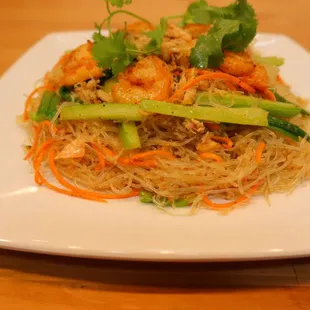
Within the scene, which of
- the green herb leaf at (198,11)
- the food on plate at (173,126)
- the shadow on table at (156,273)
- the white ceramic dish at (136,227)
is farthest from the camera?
the green herb leaf at (198,11)

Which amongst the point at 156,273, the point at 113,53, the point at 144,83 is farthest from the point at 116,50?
the point at 156,273

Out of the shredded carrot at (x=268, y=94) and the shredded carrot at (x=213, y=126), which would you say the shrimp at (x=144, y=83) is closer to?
the shredded carrot at (x=213, y=126)

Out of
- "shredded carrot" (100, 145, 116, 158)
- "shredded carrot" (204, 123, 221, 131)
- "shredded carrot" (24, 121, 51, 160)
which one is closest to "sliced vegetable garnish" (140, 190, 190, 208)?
"shredded carrot" (100, 145, 116, 158)

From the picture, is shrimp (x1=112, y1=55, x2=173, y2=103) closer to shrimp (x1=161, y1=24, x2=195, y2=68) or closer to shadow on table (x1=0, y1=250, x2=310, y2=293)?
shrimp (x1=161, y1=24, x2=195, y2=68)

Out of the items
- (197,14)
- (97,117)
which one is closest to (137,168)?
(97,117)

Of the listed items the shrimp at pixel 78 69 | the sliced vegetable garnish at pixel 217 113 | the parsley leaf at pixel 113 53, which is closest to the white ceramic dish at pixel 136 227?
→ the sliced vegetable garnish at pixel 217 113

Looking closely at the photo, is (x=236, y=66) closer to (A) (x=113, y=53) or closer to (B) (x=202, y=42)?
(B) (x=202, y=42)

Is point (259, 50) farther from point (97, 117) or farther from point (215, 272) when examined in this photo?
point (215, 272)

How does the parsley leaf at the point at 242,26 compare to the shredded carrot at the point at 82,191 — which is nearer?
the shredded carrot at the point at 82,191
